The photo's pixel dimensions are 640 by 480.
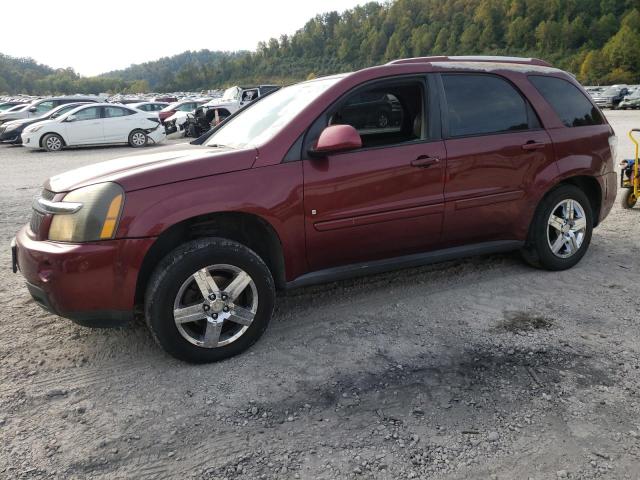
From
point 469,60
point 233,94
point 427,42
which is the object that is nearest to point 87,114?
point 233,94

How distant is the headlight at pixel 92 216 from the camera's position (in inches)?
110

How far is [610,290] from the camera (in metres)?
4.05

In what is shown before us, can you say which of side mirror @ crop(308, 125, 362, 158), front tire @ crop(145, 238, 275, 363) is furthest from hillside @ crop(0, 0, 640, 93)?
front tire @ crop(145, 238, 275, 363)

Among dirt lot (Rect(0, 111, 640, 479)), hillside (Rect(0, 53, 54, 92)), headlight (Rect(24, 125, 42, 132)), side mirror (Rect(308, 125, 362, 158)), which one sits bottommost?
dirt lot (Rect(0, 111, 640, 479))

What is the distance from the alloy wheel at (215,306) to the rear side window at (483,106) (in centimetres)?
188

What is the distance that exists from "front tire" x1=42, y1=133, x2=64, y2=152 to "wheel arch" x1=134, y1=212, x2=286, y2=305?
14951 millimetres

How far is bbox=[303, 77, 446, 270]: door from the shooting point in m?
3.32

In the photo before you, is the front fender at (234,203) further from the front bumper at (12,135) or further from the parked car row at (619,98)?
the parked car row at (619,98)

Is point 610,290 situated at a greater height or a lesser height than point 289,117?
lesser

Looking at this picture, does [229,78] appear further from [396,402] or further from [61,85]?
[396,402]

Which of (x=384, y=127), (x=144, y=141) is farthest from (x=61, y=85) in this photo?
(x=384, y=127)

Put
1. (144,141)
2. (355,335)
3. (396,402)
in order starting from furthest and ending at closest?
(144,141) → (355,335) → (396,402)

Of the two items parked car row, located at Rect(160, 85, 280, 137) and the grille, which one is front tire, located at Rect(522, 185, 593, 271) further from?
parked car row, located at Rect(160, 85, 280, 137)

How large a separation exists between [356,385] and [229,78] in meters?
175
